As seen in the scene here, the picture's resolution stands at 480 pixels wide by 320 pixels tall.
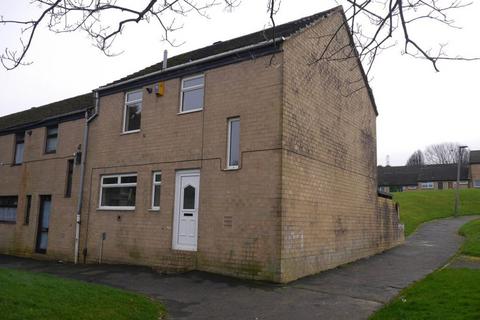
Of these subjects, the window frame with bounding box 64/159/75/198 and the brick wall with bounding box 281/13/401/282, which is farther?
the window frame with bounding box 64/159/75/198

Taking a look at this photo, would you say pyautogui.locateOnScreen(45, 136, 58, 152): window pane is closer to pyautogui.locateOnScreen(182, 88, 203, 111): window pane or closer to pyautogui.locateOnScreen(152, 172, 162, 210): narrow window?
pyautogui.locateOnScreen(152, 172, 162, 210): narrow window

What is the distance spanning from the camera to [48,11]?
213 inches

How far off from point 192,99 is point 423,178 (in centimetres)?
6631

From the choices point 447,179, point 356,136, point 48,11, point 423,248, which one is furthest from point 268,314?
point 447,179

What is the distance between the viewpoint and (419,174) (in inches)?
2886

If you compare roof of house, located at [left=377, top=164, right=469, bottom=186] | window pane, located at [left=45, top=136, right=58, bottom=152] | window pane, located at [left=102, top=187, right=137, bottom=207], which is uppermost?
roof of house, located at [left=377, top=164, right=469, bottom=186]

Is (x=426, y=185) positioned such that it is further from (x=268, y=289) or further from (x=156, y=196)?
(x=268, y=289)

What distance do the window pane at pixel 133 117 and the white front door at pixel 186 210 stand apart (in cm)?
298

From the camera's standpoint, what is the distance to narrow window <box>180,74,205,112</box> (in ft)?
44.2

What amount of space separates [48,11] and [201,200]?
7.81 m

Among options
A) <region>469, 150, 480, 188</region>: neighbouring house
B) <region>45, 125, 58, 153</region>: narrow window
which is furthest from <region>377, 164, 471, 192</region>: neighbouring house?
<region>45, 125, 58, 153</region>: narrow window

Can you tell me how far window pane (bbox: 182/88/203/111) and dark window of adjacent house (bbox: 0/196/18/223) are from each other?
10685mm

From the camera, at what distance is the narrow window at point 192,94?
13.5 metres

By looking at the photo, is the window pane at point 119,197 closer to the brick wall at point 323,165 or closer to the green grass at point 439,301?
the brick wall at point 323,165
